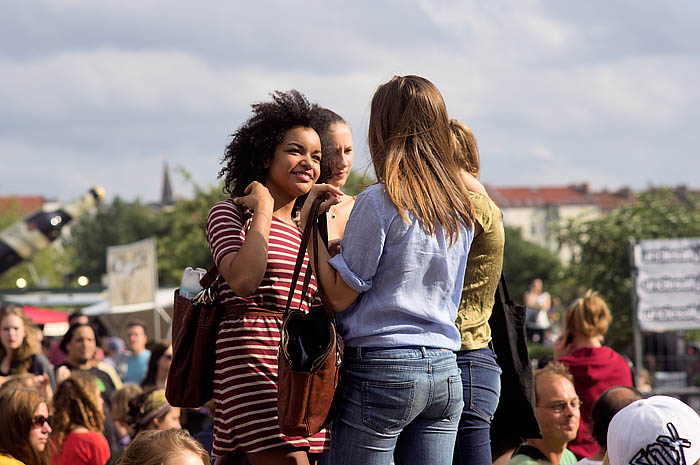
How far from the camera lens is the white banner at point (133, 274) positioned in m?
20.5

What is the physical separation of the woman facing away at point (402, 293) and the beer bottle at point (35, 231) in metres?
38.1

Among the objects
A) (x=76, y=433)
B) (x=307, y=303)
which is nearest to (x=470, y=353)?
(x=307, y=303)

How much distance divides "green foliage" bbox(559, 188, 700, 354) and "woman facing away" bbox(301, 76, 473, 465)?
17.5 metres

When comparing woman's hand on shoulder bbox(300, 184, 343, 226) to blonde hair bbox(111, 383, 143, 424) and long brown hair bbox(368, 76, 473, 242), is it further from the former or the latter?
blonde hair bbox(111, 383, 143, 424)

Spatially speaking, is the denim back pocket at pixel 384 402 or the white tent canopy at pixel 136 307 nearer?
the denim back pocket at pixel 384 402

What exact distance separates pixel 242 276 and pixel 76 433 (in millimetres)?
2813

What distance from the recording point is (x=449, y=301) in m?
3.15

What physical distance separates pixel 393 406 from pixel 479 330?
0.69m

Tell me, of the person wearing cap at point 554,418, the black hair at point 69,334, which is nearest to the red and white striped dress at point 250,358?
the person wearing cap at point 554,418

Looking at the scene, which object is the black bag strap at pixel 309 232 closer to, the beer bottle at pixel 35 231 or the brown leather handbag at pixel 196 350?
the brown leather handbag at pixel 196 350

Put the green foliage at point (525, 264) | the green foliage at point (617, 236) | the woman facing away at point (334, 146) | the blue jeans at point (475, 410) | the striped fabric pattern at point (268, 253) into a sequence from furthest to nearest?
the green foliage at point (525, 264), the green foliage at point (617, 236), the woman facing away at point (334, 146), the blue jeans at point (475, 410), the striped fabric pattern at point (268, 253)

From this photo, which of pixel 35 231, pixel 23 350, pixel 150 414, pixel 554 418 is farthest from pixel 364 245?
pixel 35 231

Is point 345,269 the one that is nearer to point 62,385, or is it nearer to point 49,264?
point 62,385

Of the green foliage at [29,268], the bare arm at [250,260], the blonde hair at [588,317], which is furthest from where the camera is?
the green foliage at [29,268]
